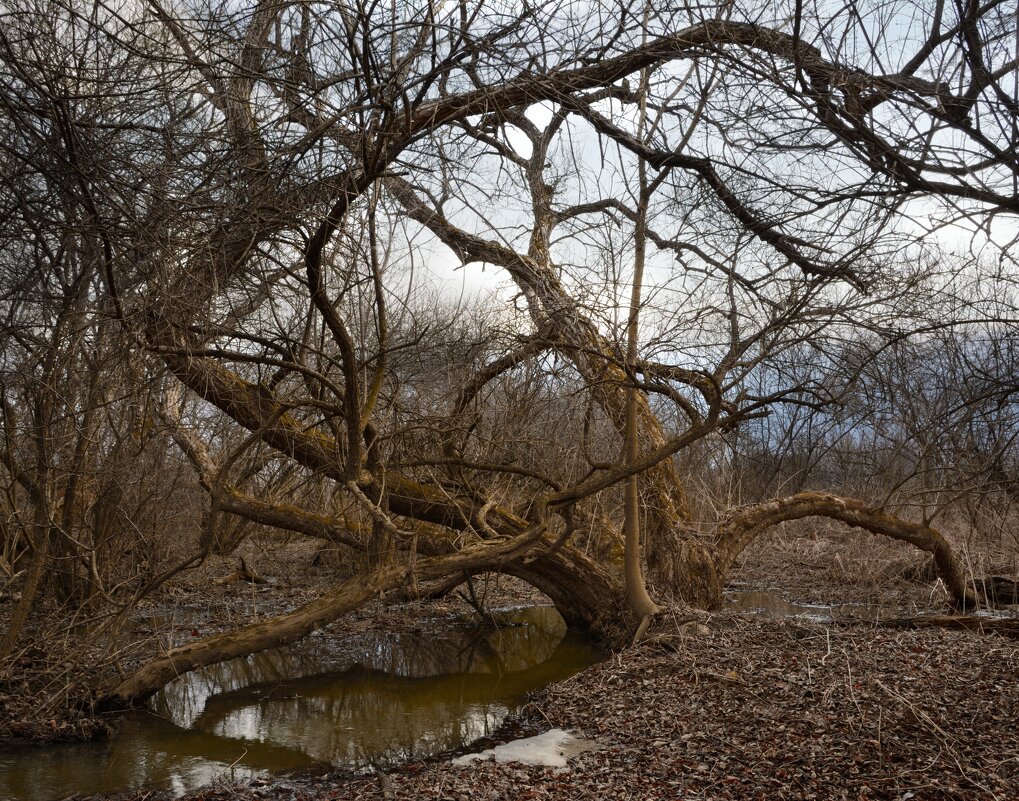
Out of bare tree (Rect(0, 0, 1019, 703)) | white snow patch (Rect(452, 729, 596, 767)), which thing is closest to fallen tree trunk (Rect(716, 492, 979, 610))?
bare tree (Rect(0, 0, 1019, 703))

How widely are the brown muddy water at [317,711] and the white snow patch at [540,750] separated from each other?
1.77 feet

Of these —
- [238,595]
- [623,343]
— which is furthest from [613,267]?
[238,595]

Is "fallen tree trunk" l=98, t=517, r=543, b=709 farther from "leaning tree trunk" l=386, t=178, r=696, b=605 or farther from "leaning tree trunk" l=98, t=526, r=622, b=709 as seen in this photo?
"leaning tree trunk" l=386, t=178, r=696, b=605

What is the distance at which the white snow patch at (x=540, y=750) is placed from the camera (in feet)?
18.2

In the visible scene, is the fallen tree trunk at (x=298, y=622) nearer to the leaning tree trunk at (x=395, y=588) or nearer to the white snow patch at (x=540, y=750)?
the leaning tree trunk at (x=395, y=588)

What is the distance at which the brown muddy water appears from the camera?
5.75 metres

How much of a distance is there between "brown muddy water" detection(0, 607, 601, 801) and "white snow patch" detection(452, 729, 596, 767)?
21.2 inches

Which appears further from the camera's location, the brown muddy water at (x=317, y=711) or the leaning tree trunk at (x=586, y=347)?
the leaning tree trunk at (x=586, y=347)

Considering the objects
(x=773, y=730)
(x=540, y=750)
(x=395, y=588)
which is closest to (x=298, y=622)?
(x=395, y=588)

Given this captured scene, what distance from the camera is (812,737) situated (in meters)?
5.17

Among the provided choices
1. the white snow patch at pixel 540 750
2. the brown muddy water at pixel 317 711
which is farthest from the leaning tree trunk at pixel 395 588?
the white snow patch at pixel 540 750

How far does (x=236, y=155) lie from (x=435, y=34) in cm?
123

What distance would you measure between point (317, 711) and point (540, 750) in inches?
96.9

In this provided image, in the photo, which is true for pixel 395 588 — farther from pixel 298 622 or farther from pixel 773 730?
pixel 773 730
